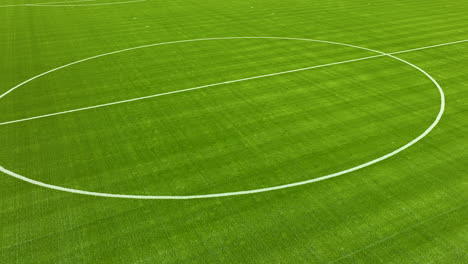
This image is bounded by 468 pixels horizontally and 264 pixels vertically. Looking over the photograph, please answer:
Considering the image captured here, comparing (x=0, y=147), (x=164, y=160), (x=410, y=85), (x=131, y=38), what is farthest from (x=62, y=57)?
(x=410, y=85)

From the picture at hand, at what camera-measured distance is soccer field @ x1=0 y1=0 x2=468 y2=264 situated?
674 centimetres

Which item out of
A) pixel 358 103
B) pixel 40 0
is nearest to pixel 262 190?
pixel 358 103

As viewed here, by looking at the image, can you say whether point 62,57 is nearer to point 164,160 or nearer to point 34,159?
point 34,159

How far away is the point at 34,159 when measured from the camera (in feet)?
29.3

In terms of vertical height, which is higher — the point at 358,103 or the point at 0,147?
the point at 358,103

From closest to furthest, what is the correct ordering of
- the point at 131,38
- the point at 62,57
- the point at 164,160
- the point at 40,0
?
the point at 164,160, the point at 62,57, the point at 131,38, the point at 40,0

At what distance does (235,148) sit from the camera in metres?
9.32

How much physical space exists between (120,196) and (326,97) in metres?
6.87

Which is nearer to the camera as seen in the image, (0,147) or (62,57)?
(0,147)

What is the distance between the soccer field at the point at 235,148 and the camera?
6738 millimetres

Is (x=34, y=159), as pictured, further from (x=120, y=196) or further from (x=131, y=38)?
(x=131, y=38)

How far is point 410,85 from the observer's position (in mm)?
12383

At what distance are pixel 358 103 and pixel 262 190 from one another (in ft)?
16.5

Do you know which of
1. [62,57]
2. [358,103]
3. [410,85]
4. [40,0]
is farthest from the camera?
[40,0]
